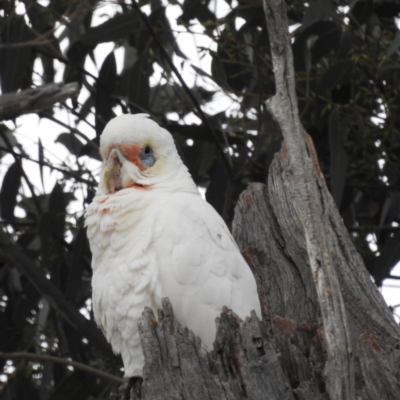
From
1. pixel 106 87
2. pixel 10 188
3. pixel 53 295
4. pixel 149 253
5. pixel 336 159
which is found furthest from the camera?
pixel 10 188

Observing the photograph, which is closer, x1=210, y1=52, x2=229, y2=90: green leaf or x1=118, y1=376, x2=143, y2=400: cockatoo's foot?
x1=118, y1=376, x2=143, y2=400: cockatoo's foot

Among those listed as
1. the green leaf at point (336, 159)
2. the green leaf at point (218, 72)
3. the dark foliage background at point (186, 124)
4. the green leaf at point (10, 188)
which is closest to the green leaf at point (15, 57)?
the dark foliage background at point (186, 124)

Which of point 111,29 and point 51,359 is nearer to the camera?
point 51,359

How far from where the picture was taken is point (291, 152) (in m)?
1.93

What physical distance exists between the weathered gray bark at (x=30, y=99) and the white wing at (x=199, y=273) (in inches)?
34.8

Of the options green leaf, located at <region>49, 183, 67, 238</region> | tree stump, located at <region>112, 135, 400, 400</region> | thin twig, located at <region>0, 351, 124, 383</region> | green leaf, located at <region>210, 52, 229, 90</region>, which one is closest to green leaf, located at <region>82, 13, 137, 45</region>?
green leaf, located at <region>210, 52, 229, 90</region>

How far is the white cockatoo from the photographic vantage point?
233 centimetres

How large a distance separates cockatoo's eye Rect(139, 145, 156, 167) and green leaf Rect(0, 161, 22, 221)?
1.09 meters

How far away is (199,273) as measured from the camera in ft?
7.71

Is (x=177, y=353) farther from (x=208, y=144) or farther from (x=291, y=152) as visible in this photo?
(x=208, y=144)

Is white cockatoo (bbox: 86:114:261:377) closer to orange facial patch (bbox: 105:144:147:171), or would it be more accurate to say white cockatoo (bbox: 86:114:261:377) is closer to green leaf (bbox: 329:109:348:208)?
orange facial patch (bbox: 105:144:147:171)

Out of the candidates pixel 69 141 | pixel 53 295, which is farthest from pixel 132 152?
pixel 69 141

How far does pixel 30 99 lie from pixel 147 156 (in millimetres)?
1137

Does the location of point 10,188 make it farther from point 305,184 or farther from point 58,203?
point 305,184
